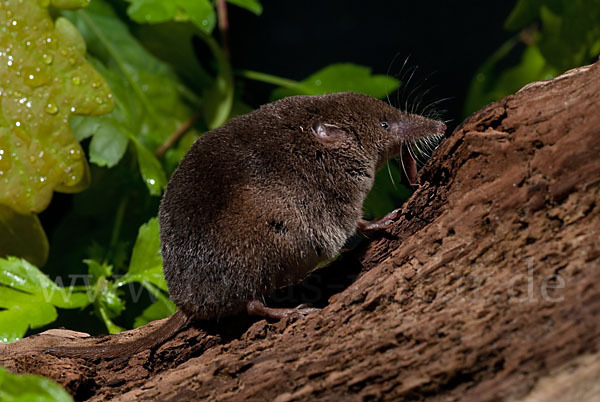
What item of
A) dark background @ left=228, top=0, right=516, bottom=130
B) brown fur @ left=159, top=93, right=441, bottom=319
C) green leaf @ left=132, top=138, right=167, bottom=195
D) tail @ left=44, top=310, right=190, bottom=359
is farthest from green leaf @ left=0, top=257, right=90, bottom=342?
dark background @ left=228, top=0, right=516, bottom=130

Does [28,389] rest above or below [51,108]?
below

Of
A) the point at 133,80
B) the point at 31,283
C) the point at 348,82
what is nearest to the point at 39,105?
the point at 31,283

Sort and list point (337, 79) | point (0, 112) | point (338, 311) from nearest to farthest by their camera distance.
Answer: point (338, 311), point (0, 112), point (337, 79)

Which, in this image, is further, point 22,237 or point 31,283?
point 22,237

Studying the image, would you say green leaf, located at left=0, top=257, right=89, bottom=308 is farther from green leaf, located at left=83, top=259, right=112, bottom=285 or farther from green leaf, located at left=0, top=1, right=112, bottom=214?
green leaf, located at left=0, top=1, right=112, bottom=214

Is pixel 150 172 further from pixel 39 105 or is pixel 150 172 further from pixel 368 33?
pixel 368 33

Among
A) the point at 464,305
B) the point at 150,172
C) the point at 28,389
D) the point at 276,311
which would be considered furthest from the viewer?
the point at 150,172

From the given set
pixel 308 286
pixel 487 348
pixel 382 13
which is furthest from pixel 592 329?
pixel 382 13

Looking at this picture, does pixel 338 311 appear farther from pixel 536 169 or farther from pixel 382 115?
pixel 382 115
